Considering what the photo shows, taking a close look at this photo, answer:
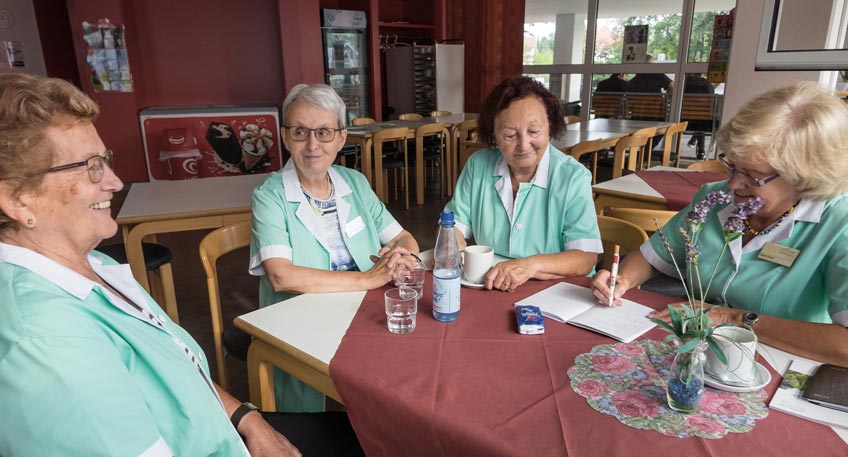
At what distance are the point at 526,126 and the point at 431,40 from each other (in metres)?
7.24

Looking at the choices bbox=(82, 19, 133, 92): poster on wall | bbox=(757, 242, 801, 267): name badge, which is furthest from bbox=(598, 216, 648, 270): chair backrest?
bbox=(82, 19, 133, 92): poster on wall

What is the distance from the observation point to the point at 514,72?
8719 mm

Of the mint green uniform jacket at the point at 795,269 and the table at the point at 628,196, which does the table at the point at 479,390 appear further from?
the table at the point at 628,196

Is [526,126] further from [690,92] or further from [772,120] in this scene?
[690,92]

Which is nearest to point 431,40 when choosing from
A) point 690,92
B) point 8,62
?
point 690,92

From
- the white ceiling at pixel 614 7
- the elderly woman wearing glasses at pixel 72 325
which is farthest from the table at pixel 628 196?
the white ceiling at pixel 614 7

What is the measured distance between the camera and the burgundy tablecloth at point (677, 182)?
274 cm

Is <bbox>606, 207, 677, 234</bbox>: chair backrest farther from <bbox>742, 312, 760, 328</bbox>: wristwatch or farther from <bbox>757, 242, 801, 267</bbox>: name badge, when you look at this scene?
<bbox>742, 312, 760, 328</bbox>: wristwatch

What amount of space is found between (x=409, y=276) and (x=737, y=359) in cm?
89

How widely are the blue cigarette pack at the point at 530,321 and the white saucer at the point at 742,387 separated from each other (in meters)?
0.37

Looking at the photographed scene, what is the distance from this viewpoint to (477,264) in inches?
61.2

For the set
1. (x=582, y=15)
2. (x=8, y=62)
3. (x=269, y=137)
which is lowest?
(x=269, y=137)

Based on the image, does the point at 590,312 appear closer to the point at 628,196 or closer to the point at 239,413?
the point at 239,413

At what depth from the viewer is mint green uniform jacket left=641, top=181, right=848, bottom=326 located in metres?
1.23
